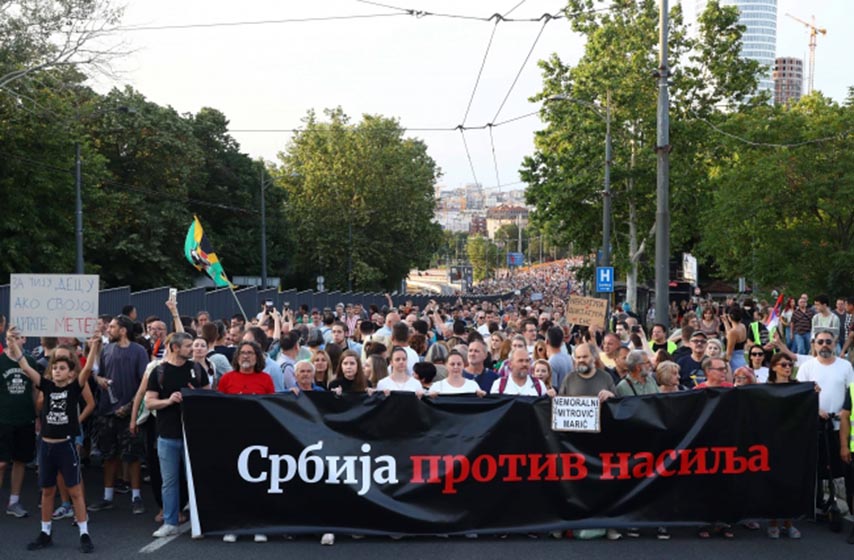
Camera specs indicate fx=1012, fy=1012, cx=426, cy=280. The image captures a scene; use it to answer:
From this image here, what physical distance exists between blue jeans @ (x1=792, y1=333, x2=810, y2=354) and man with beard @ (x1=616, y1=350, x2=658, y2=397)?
10.8 m

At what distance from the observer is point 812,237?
94.0ft

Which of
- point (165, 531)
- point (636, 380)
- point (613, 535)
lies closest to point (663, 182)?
point (636, 380)

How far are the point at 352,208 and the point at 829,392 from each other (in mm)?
59313

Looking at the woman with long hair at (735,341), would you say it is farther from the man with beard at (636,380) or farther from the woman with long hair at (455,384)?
the woman with long hair at (455,384)

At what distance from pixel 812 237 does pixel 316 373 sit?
22.6 meters

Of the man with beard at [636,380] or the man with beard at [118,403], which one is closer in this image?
the man with beard at [636,380]

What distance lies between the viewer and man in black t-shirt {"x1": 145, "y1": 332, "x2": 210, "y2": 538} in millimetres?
8094

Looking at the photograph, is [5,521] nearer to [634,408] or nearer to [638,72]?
[634,408]

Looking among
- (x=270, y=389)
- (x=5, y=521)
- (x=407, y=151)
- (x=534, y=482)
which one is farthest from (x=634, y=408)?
(x=407, y=151)

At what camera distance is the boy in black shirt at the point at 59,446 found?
25.6 feet

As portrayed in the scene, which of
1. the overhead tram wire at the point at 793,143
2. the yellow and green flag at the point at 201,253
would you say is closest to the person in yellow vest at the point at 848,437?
the yellow and green flag at the point at 201,253

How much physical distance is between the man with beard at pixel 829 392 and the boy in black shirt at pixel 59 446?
6.09 m

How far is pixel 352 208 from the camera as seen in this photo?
6712 centimetres

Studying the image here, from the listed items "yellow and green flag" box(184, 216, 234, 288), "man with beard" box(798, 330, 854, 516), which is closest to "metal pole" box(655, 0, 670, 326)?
"yellow and green flag" box(184, 216, 234, 288)
